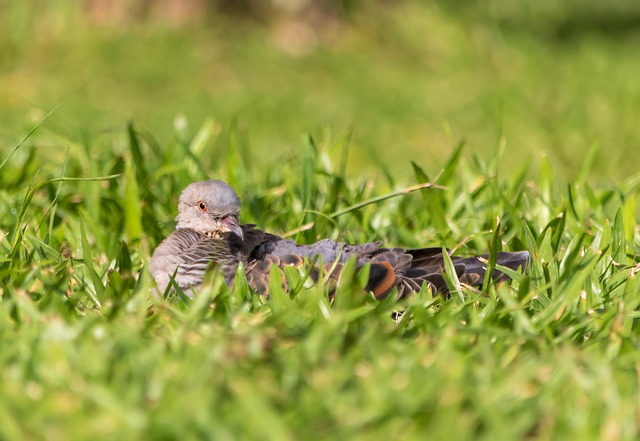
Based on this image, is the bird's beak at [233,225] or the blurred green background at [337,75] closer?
the bird's beak at [233,225]

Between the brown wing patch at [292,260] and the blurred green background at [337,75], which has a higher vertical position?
the brown wing patch at [292,260]

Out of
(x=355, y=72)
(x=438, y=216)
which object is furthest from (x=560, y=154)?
(x=438, y=216)

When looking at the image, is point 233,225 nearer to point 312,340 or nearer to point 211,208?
point 211,208

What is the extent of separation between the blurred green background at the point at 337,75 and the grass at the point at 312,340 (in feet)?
12.9

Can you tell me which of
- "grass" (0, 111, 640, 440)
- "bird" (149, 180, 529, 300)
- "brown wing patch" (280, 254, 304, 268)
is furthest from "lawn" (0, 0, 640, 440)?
"brown wing patch" (280, 254, 304, 268)

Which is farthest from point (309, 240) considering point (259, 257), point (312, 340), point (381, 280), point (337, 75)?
point (337, 75)

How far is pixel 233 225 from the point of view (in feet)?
13.7

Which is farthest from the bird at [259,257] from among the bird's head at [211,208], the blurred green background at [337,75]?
the blurred green background at [337,75]

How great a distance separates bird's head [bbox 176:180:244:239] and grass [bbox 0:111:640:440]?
1.15 ft

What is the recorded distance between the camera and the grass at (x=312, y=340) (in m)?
2.62

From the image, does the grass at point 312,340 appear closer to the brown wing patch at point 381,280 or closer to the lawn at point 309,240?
the lawn at point 309,240

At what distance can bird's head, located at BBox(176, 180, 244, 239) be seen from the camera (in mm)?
4203

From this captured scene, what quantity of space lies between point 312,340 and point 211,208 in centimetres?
136

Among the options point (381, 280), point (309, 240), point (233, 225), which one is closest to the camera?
point (381, 280)
